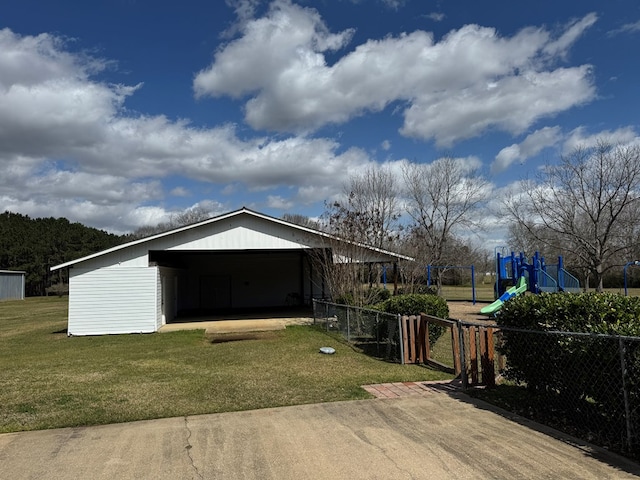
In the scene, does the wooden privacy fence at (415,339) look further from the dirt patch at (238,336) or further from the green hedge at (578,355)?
the dirt patch at (238,336)

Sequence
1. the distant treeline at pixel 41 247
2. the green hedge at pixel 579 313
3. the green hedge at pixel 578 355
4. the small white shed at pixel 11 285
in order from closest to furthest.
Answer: the green hedge at pixel 578 355, the green hedge at pixel 579 313, the small white shed at pixel 11 285, the distant treeline at pixel 41 247

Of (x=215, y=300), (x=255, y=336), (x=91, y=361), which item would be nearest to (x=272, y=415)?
(x=91, y=361)

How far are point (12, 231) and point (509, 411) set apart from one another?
68.7 meters

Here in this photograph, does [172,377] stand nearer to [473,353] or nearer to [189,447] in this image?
[189,447]

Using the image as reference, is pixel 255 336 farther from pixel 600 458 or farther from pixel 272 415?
pixel 600 458

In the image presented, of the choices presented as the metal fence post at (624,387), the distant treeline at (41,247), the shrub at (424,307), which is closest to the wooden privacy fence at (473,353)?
the shrub at (424,307)

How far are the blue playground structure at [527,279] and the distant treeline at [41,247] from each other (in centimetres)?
4699

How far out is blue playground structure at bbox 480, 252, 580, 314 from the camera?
18.8m

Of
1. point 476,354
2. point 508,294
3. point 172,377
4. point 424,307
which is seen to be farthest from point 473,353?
point 508,294

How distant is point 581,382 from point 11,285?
2226 inches

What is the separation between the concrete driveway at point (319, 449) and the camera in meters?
4.16

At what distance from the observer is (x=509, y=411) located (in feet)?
19.5

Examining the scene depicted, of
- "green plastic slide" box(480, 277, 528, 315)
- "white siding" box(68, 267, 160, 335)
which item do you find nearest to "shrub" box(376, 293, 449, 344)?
"green plastic slide" box(480, 277, 528, 315)

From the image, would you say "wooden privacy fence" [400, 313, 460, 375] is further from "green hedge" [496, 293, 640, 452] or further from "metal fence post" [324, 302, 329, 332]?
"metal fence post" [324, 302, 329, 332]
